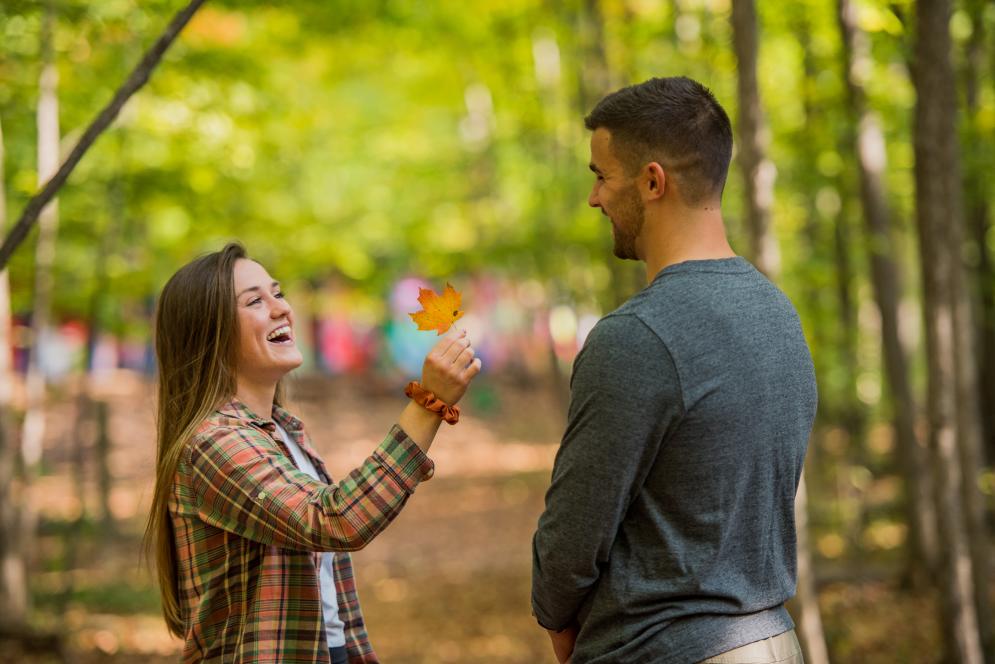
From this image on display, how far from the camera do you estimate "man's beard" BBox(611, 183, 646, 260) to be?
207 cm

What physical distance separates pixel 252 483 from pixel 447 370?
459 mm

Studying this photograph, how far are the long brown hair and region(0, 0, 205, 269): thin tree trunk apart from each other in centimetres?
88

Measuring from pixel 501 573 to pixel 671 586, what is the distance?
30.5 ft

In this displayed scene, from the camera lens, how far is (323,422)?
882 inches

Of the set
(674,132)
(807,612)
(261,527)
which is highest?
(674,132)

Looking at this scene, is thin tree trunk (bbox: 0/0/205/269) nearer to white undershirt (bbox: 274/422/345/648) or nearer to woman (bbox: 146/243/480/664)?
woman (bbox: 146/243/480/664)

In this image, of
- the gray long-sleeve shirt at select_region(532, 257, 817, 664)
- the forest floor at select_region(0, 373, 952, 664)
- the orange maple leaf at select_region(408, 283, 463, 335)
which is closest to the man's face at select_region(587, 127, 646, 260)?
the gray long-sleeve shirt at select_region(532, 257, 817, 664)

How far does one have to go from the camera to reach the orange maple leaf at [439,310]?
7.47 feet

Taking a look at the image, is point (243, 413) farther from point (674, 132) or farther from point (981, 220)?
point (981, 220)

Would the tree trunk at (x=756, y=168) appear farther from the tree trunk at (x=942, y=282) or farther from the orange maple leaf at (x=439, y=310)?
the orange maple leaf at (x=439, y=310)

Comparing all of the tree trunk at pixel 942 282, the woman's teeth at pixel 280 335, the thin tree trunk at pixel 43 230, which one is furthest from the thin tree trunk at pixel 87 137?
the thin tree trunk at pixel 43 230

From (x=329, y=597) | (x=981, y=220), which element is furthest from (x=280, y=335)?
(x=981, y=220)

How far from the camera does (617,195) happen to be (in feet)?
6.82

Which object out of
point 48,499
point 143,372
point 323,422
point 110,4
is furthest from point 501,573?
point 143,372
